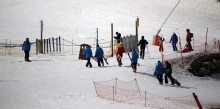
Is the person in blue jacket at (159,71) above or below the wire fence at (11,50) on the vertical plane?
below

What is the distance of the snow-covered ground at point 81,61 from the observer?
37.0 ft

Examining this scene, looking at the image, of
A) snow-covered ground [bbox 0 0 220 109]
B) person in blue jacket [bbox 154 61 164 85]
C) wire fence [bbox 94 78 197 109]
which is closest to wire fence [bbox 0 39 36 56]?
snow-covered ground [bbox 0 0 220 109]

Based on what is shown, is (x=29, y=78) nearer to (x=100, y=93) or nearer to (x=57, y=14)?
(x=100, y=93)

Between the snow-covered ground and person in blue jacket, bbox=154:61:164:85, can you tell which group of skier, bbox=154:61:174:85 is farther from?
the snow-covered ground

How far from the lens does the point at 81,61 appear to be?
21031mm

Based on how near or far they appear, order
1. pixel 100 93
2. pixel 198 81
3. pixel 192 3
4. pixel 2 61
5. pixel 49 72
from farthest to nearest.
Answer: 1. pixel 192 3
2. pixel 2 61
3. pixel 49 72
4. pixel 198 81
5. pixel 100 93

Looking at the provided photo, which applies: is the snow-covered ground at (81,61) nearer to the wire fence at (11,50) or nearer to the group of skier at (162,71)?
the group of skier at (162,71)

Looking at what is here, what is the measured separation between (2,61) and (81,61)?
4876mm

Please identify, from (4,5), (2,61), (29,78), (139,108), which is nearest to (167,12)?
(4,5)

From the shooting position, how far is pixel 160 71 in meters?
14.3

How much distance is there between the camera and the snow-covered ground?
11289mm

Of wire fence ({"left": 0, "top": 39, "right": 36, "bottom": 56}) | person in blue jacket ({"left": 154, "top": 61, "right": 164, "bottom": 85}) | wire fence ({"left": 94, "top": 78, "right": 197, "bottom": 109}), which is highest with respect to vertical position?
wire fence ({"left": 0, "top": 39, "right": 36, "bottom": 56})

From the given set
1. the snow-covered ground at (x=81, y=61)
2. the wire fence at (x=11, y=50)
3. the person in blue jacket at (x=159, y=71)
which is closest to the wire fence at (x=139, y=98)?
the snow-covered ground at (x=81, y=61)

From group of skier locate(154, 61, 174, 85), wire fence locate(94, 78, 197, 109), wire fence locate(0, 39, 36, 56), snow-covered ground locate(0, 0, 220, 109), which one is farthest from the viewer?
wire fence locate(0, 39, 36, 56)
